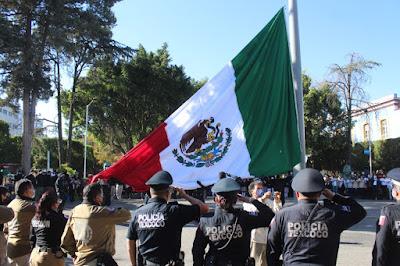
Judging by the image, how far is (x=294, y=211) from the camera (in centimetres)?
388

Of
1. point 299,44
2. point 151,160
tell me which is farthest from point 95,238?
point 299,44

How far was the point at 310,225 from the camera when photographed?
3.79 meters

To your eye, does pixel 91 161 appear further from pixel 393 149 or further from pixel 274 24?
pixel 274 24

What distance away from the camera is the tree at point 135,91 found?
36.4 metres

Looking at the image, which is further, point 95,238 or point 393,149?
point 393,149

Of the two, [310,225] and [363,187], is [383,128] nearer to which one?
[363,187]

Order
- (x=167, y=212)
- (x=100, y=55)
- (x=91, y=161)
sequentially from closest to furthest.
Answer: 1. (x=167, y=212)
2. (x=100, y=55)
3. (x=91, y=161)

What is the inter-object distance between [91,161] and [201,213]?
4823 centimetres

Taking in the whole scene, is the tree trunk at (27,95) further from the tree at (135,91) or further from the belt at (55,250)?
the belt at (55,250)

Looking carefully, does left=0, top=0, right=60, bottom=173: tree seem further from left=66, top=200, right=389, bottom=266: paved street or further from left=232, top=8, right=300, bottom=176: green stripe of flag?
left=232, top=8, right=300, bottom=176: green stripe of flag

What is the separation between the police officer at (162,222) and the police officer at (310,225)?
0.83 metres

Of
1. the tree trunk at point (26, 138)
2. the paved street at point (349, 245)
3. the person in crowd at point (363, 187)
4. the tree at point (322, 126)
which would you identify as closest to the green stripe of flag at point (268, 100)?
the paved street at point (349, 245)

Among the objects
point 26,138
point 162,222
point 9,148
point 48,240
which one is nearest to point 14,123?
point 9,148

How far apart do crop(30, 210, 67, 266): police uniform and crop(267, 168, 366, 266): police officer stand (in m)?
2.78
